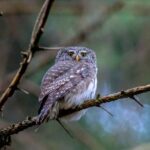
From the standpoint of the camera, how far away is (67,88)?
433 centimetres

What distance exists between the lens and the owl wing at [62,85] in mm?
3965

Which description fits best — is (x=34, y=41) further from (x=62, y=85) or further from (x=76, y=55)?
(x=76, y=55)

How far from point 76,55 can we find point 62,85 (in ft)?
3.52

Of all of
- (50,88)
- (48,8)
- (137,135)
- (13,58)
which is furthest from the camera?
(13,58)

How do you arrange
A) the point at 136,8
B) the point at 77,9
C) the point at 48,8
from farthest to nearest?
the point at 136,8, the point at 77,9, the point at 48,8

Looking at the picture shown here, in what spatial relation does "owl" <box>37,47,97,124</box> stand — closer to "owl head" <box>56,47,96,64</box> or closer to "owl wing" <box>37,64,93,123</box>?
"owl wing" <box>37,64,93,123</box>

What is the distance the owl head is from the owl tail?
1192 mm

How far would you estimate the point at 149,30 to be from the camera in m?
8.35

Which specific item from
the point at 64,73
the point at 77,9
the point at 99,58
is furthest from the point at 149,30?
the point at 64,73

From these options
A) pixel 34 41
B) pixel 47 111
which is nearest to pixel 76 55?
pixel 47 111

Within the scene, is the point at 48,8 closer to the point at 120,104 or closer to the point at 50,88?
the point at 50,88

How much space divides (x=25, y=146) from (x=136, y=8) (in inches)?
78.2

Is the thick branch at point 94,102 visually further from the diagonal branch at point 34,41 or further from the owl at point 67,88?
the owl at point 67,88

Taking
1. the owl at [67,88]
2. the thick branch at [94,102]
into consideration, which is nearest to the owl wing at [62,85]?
the owl at [67,88]
